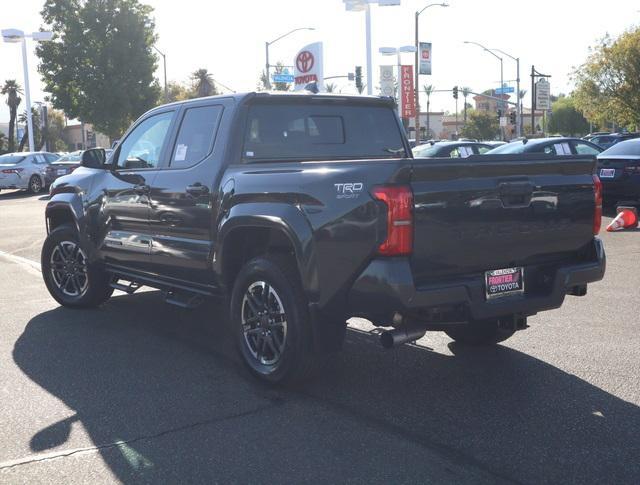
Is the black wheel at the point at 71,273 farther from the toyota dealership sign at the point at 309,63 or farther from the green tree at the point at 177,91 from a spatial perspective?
the green tree at the point at 177,91

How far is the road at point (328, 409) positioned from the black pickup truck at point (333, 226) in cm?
38

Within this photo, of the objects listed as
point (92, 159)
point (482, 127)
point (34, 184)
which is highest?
point (482, 127)

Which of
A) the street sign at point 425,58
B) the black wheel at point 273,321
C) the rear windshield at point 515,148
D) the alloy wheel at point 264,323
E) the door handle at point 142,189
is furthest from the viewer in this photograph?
the street sign at point 425,58

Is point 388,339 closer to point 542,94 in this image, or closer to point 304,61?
point 304,61

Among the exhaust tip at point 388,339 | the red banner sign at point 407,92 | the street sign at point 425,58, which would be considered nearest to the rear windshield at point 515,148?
the exhaust tip at point 388,339

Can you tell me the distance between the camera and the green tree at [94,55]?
40656 mm

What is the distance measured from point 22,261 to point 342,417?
8217mm

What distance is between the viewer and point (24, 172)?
93.2 feet

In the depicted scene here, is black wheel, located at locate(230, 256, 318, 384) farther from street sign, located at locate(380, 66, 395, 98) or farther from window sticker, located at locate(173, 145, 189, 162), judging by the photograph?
street sign, located at locate(380, 66, 395, 98)

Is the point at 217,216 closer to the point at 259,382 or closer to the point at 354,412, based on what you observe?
the point at 259,382

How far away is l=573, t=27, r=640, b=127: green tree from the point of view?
4168 centimetres

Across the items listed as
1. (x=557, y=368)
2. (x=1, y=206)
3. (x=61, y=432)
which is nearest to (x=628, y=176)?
(x=557, y=368)

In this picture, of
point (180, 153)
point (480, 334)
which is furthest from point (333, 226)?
point (180, 153)

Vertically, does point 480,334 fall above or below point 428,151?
below
